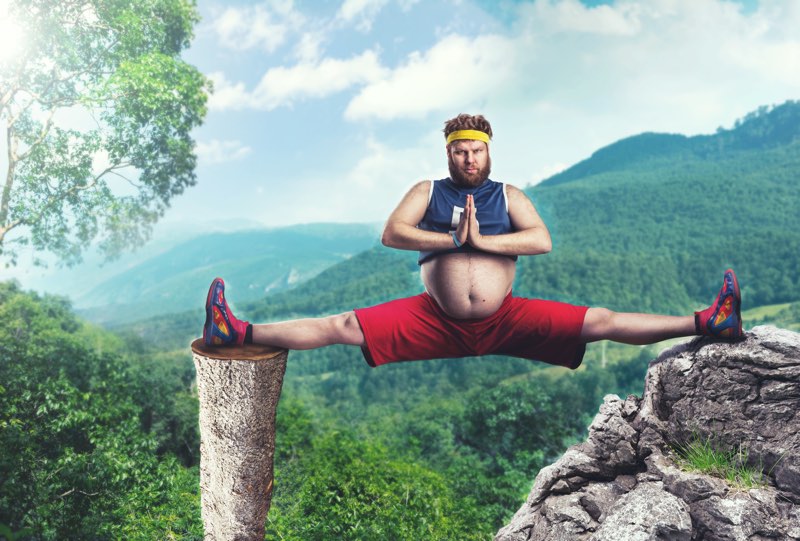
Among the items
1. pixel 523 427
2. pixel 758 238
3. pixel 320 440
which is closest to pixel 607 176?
pixel 758 238

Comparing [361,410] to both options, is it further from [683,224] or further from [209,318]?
[683,224]

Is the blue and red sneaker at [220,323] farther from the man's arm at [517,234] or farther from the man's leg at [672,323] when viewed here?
the man's leg at [672,323]

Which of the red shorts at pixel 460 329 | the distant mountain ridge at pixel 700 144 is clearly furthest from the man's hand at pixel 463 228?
the distant mountain ridge at pixel 700 144

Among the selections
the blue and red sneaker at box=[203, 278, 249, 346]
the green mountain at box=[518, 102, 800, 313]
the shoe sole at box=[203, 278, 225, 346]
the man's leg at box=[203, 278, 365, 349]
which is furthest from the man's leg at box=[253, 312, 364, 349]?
the green mountain at box=[518, 102, 800, 313]

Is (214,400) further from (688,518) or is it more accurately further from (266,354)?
(688,518)

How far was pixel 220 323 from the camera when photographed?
3.29m

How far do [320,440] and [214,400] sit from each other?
48.8ft

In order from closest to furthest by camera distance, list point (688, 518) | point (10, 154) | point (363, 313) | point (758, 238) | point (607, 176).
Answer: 1. point (688, 518)
2. point (363, 313)
3. point (10, 154)
4. point (758, 238)
5. point (607, 176)

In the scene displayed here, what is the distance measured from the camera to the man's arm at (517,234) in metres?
3.06

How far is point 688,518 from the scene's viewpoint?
10.6 feet

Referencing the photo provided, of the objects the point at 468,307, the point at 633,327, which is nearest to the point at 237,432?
the point at 468,307

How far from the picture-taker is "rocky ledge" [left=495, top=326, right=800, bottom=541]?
125 inches

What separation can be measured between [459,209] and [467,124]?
49 cm

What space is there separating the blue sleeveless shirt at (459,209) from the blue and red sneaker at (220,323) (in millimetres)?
1200
